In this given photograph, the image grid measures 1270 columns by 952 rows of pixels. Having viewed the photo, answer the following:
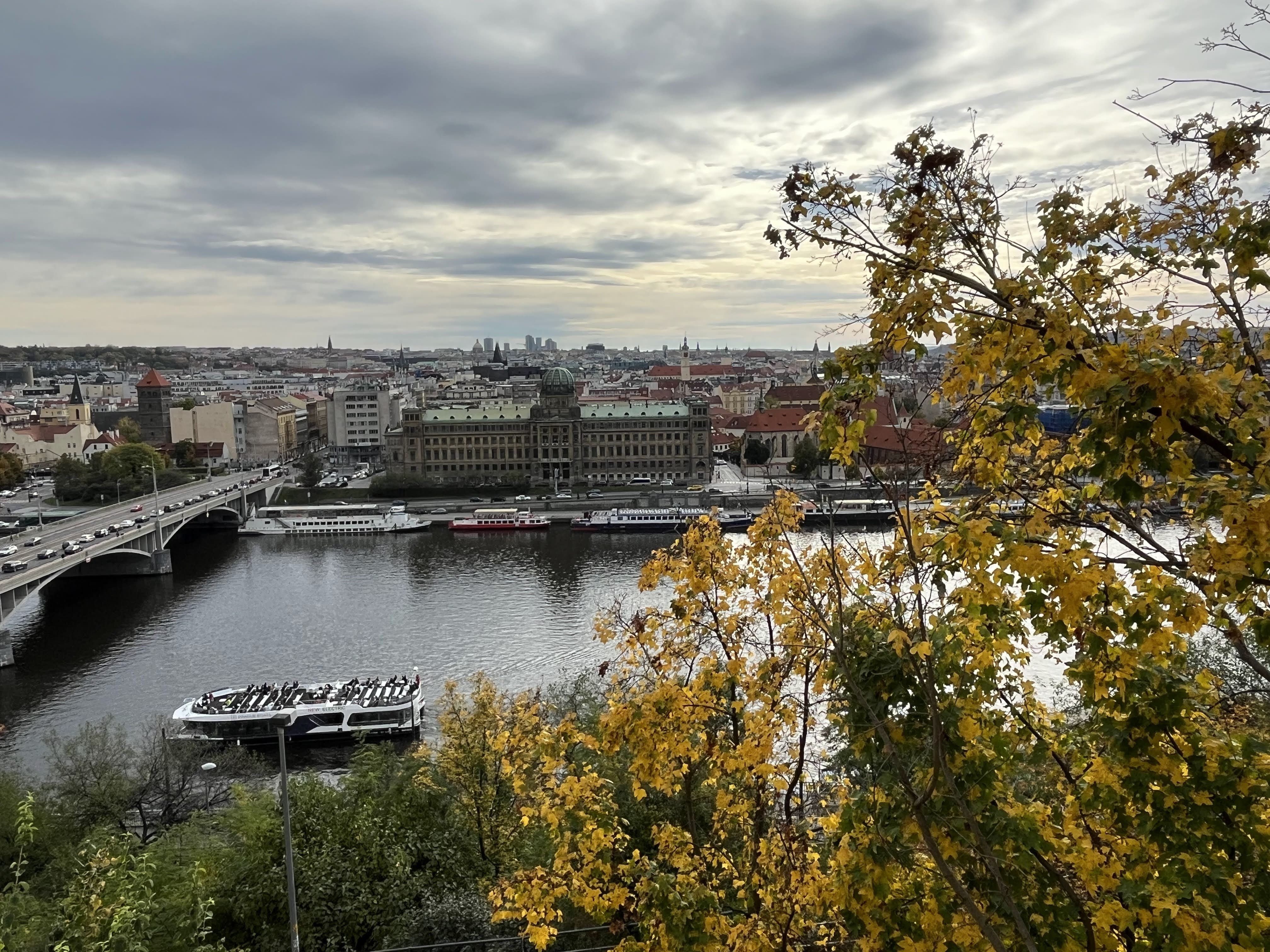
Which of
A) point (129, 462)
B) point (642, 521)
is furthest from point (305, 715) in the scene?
point (129, 462)

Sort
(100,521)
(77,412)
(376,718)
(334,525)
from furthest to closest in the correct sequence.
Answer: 1. (77,412)
2. (334,525)
3. (100,521)
4. (376,718)

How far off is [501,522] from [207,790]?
1916 cm

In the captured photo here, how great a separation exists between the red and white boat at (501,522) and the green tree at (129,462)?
1293 centimetres

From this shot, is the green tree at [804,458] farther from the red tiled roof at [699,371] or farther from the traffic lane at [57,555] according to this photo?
the red tiled roof at [699,371]

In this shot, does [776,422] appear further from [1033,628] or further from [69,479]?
[1033,628]

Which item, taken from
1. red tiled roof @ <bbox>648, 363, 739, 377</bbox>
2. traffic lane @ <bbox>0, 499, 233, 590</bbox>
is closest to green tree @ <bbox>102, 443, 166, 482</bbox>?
traffic lane @ <bbox>0, 499, 233, 590</bbox>

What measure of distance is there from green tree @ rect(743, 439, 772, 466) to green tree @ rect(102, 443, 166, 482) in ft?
79.1

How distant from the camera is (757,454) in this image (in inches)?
1457

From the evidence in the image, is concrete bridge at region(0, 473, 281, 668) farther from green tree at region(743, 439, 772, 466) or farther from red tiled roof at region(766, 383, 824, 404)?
red tiled roof at region(766, 383, 824, 404)

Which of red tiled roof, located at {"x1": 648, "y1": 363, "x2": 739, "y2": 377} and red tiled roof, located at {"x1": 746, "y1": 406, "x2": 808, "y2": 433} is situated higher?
red tiled roof, located at {"x1": 648, "y1": 363, "x2": 739, "y2": 377}

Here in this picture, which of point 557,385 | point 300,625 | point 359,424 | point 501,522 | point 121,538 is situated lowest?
point 300,625

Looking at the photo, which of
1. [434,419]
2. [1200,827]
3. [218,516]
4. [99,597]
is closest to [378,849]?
[1200,827]

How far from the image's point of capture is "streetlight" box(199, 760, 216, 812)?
28.9 ft

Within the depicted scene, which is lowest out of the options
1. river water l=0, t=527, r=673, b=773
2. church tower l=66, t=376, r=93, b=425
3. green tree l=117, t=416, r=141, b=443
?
river water l=0, t=527, r=673, b=773
